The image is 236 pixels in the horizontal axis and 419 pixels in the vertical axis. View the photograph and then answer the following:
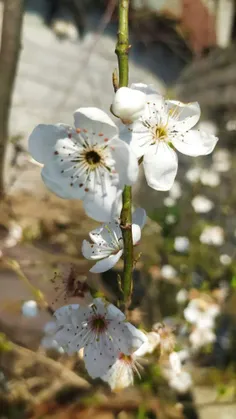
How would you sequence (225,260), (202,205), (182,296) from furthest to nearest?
1. (202,205)
2. (225,260)
3. (182,296)

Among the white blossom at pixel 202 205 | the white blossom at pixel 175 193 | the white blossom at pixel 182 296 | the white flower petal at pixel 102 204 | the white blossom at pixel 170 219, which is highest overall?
the white blossom at pixel 175 193

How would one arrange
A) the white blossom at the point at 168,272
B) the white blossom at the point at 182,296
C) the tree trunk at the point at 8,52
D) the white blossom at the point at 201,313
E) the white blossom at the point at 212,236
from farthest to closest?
the white blossom at the point at 212,236
the white blossom at the point at 168,272
the white blossom at the point at 182,296
the white blossom at the point at 201,313
the tree trunk at the point at 8,52

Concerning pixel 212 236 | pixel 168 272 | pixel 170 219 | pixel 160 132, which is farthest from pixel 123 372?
pixel 170 219

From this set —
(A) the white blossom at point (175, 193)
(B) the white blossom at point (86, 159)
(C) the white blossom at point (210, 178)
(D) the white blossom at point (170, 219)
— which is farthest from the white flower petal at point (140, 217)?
(A) the white blossom at point (175, 193)

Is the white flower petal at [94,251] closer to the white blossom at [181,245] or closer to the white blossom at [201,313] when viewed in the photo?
the white blossom at [201,313]

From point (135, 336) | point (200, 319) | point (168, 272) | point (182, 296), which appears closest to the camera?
point (135, 336)

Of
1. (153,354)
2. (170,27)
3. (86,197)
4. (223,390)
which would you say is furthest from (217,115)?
(86,197)

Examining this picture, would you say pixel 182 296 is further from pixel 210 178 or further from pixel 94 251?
pixel 94 251
